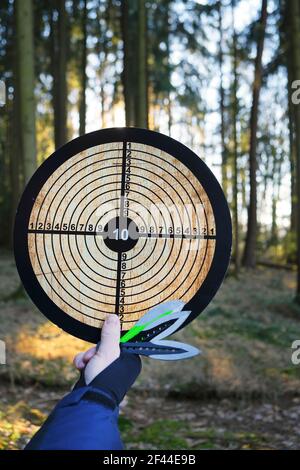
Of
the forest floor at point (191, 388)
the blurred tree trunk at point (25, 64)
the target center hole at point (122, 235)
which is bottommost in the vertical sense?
the forest floor at point (191, 388)

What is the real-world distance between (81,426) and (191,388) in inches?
208

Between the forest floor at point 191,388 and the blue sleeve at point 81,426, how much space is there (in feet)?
10.1

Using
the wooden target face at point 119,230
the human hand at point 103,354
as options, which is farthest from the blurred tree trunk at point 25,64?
the human hand at point 103,354

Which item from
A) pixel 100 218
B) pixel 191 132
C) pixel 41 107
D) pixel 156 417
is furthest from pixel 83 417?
pixel 191 132

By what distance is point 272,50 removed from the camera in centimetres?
1738

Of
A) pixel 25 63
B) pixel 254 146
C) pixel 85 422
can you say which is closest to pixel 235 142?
pixel 254 146

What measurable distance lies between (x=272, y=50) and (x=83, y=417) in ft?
58.3

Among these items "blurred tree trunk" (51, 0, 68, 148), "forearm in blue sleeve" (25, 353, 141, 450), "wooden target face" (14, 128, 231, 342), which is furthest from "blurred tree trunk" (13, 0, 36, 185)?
"forearm in blue sleeve" (25, 353, 141, 450)

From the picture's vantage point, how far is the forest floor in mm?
5039

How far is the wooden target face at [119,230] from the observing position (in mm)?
1824

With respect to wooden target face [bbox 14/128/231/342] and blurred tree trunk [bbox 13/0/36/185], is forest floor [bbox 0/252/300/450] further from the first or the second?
wooden target face [bbox 14/128/231/342]

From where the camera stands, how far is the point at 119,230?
1.90 m

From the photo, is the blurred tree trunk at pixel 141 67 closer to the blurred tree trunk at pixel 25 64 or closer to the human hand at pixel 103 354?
the blurred tree trunk at pixel 25 64

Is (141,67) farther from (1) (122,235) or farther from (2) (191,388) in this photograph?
(1) (122,235)
